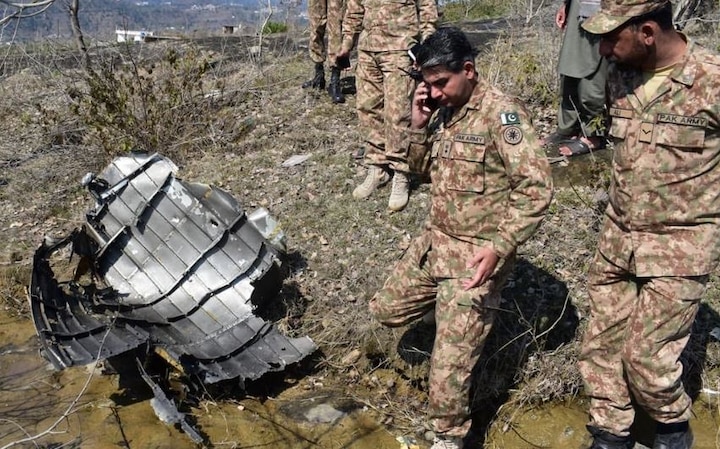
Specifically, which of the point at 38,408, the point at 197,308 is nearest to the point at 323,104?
the point at 197,308

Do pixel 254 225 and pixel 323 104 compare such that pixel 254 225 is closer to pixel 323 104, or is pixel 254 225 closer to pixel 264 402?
pixel 264 402

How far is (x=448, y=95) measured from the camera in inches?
107

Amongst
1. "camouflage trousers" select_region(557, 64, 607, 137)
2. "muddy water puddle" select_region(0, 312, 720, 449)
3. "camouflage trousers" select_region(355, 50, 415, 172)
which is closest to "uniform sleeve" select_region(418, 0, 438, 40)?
"camouflage trousers" select_region(355, 50, 415, 172)

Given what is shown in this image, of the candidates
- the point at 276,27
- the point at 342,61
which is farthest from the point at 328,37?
the point at 276,27

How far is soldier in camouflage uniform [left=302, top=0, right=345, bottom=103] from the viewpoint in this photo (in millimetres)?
6773

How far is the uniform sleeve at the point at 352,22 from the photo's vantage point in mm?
5480

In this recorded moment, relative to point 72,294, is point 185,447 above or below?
below

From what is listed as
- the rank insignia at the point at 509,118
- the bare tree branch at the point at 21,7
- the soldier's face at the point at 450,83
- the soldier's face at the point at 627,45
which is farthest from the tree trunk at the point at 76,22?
the soldier's face at the point at 627,45

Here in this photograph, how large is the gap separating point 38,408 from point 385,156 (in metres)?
2.79

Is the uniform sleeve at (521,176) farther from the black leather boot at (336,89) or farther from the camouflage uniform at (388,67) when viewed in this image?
the black leather boot at (336,89)

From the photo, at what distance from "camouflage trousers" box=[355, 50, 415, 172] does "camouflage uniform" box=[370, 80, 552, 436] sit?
145cm

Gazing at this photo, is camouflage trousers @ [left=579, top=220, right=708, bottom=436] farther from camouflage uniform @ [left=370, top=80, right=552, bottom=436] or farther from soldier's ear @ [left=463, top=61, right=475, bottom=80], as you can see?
soldier's ear @ [left=463, top=61, right=475, bottom=80]

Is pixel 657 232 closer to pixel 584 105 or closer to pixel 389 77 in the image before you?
pixel 584 105

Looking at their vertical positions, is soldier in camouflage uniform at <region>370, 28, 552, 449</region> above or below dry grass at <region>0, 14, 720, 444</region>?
above
